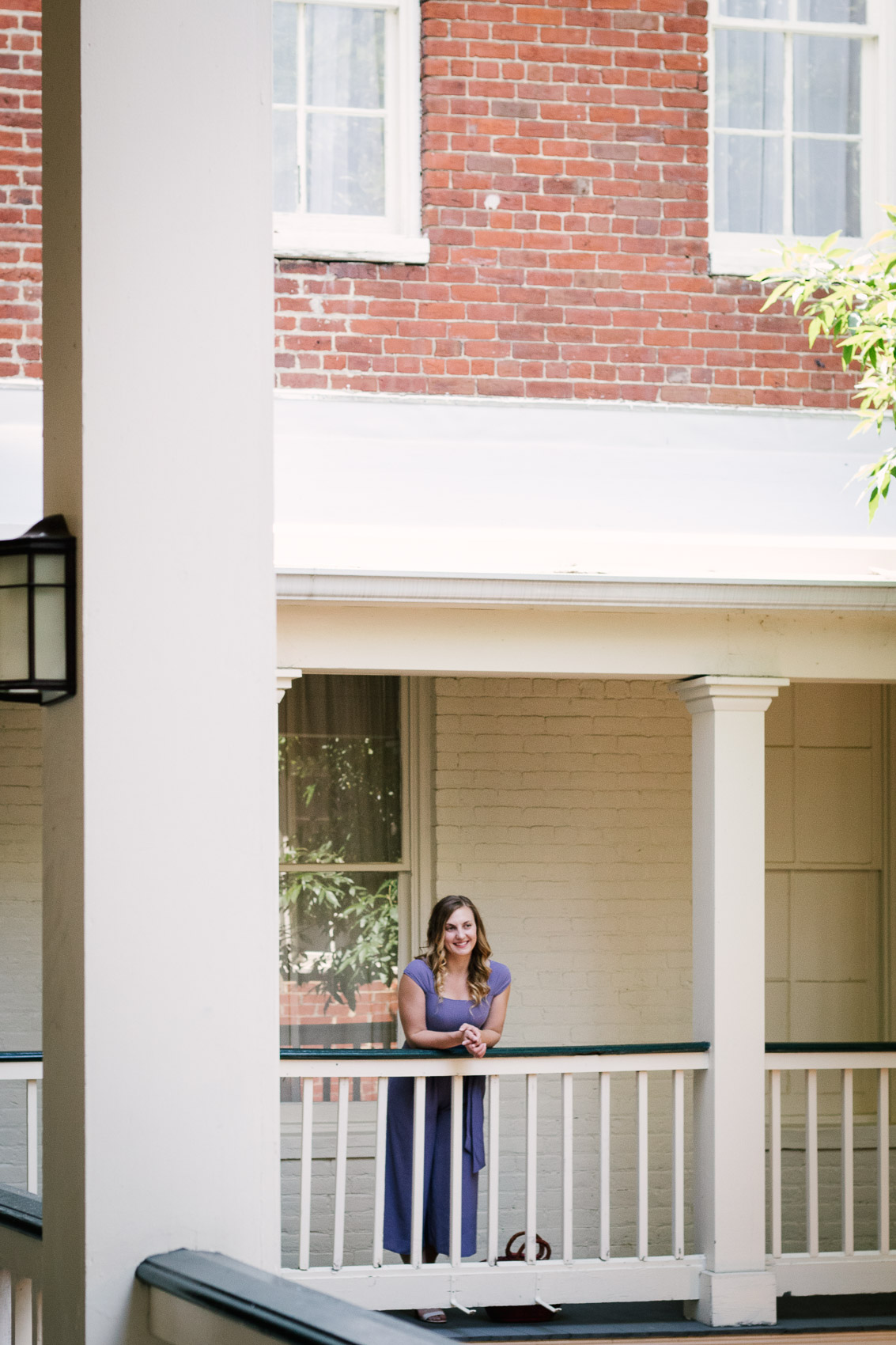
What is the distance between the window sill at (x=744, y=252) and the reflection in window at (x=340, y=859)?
265cm

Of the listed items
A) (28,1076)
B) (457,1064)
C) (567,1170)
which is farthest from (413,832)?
(28,1076)

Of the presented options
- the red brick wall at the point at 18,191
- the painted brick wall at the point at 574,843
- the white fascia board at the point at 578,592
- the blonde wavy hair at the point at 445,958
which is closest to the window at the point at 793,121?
the white fascia board at the point at 578,592

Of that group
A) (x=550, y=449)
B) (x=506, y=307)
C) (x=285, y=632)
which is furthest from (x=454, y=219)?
(x=285, y=632)

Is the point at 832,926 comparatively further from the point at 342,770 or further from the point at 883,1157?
the point at 342,770

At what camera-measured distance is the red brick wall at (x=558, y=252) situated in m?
6.66

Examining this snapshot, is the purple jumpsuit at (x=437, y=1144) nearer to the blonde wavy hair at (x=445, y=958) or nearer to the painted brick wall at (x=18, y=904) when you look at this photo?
the blonde wavy hair at (x=445, y=958)

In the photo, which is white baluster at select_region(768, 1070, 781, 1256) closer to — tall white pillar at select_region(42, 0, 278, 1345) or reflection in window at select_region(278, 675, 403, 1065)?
reflection in window at select_region(278, 675, 403, 1065)

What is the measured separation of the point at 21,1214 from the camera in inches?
95.5

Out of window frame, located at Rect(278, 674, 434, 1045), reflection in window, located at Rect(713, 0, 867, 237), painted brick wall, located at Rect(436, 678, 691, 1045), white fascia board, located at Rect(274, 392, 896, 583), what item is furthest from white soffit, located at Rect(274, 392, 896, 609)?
window frame, located at Rect(278, 674, 434, 1045)

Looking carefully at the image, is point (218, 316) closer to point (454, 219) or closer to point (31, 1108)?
point (31, 1108)

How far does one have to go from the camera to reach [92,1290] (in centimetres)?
188

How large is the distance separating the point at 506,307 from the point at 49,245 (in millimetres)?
4898

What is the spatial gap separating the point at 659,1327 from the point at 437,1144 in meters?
1.11

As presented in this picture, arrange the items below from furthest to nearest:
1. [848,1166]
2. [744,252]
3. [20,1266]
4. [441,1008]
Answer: [744,252] < [848,1166] < [441,1008] < [20,1266]
